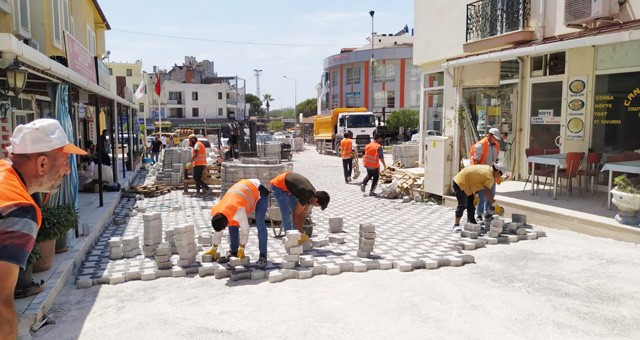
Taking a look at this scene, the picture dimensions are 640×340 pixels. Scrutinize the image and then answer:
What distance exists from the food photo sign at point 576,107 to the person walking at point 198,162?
8.78m

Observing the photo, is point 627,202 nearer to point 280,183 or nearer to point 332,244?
point 332,244

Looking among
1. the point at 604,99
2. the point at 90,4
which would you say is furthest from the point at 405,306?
the point at 90,4

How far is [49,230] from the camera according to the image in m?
5.82

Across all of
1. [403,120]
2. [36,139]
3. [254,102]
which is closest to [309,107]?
[254,102]

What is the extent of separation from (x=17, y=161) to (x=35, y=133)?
0.51 ft

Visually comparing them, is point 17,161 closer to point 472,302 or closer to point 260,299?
point 260,299

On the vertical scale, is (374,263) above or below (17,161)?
below

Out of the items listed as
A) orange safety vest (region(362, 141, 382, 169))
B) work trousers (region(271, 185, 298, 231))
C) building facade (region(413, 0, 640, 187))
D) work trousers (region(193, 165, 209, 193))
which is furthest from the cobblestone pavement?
building facade (region(413, 0, 640, 187))

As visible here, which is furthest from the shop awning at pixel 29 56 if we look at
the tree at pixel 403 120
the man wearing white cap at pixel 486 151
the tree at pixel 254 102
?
the tree at pixel 254 102

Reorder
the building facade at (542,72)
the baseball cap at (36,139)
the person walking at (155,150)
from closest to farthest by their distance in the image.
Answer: the baseball cap at (36,139), the building facade at (542,72), the person walking at (155,150)

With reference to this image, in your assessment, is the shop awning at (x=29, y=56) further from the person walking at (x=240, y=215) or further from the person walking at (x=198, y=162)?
the person walking at (x=198, y=162)

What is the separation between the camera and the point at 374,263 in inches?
255

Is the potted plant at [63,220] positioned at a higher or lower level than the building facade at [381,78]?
lower

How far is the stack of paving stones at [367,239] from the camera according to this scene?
22.6 feet
